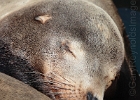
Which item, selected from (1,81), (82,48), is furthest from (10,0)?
(1,81)

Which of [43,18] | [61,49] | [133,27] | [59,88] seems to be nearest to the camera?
[59,88]

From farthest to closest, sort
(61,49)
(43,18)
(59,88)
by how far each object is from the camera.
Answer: (43,18)
(61,49)
(59,88)

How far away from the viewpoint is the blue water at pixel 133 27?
226 inches

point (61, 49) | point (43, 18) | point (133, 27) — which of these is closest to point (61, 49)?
point (61, 49)

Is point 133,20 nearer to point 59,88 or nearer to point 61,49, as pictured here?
point 61,49

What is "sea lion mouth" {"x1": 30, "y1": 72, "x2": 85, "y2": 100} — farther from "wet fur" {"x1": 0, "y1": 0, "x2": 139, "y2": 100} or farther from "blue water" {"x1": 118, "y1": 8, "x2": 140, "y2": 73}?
"blue water" {"x1": 118, "y1": 8, "x2": 140, "y2": 73}

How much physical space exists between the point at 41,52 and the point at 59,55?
174 millimetres

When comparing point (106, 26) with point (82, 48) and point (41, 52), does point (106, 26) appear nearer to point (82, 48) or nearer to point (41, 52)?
point (82, 48)

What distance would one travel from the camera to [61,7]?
3.97 meters

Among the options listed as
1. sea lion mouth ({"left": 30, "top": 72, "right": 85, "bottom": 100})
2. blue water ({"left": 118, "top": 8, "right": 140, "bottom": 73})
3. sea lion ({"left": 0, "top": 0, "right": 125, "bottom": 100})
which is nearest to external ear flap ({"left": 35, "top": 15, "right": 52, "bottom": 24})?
sea lion ({"left": 0, "top": 0, "right": 125, "bottom": 100})

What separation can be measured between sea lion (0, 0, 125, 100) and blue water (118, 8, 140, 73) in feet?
5.63

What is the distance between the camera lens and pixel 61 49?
3.66 m

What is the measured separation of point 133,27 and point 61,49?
2510mm

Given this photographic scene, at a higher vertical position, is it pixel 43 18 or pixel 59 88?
pixel 43 18
